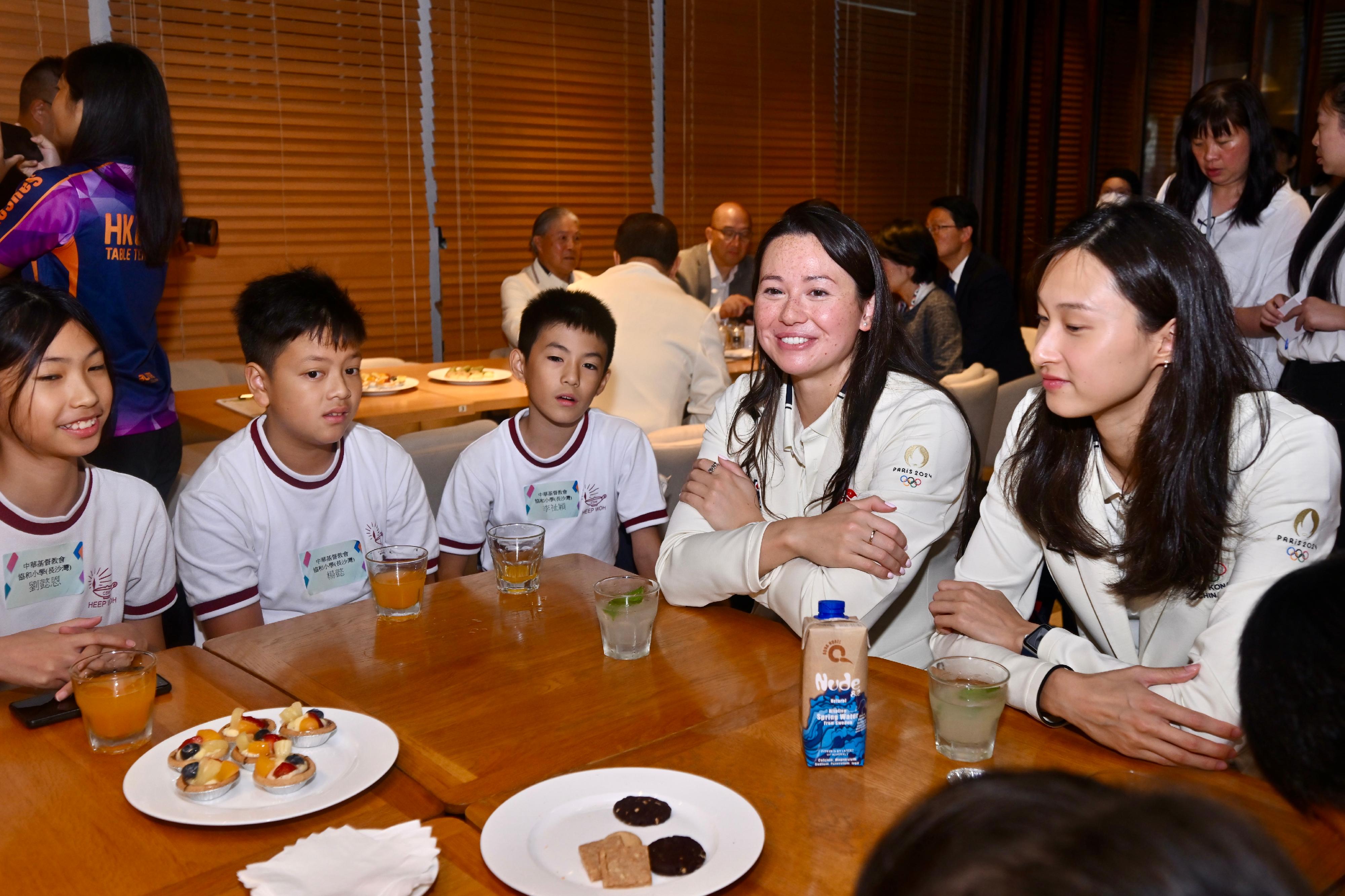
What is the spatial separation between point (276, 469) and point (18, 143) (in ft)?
7.08

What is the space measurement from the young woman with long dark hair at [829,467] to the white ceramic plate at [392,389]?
212cm

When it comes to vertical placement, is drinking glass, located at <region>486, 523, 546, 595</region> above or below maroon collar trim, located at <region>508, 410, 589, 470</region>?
below

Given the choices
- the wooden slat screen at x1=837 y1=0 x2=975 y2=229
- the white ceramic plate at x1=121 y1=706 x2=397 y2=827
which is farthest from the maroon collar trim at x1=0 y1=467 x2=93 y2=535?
the wooden slat screen at x1=837 y1=0 x2=975 y2=229

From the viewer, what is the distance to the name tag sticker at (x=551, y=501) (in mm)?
2463

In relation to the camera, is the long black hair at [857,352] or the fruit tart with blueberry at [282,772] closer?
the fruit tart with blueberry at [282,772]

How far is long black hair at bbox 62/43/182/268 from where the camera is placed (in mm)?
2650

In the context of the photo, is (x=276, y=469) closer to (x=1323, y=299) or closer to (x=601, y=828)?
(x=601, y=828)

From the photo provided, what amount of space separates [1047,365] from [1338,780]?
943 mm

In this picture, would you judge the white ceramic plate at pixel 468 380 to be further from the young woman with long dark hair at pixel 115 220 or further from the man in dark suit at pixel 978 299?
the man in dark suit at pixel 978 299

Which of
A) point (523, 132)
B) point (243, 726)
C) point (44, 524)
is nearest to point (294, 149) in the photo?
point (523, 132)

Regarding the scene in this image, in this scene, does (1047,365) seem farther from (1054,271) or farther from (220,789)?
(220,789)

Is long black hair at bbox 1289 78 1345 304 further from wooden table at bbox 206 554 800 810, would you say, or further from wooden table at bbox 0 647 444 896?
wooden table at bbox 0 647 444 896

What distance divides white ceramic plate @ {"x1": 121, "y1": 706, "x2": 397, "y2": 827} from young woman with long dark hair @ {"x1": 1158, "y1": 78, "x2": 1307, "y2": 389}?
320 cm

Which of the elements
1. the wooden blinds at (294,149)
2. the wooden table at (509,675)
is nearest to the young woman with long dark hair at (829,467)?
the wooden table at (509,675)
